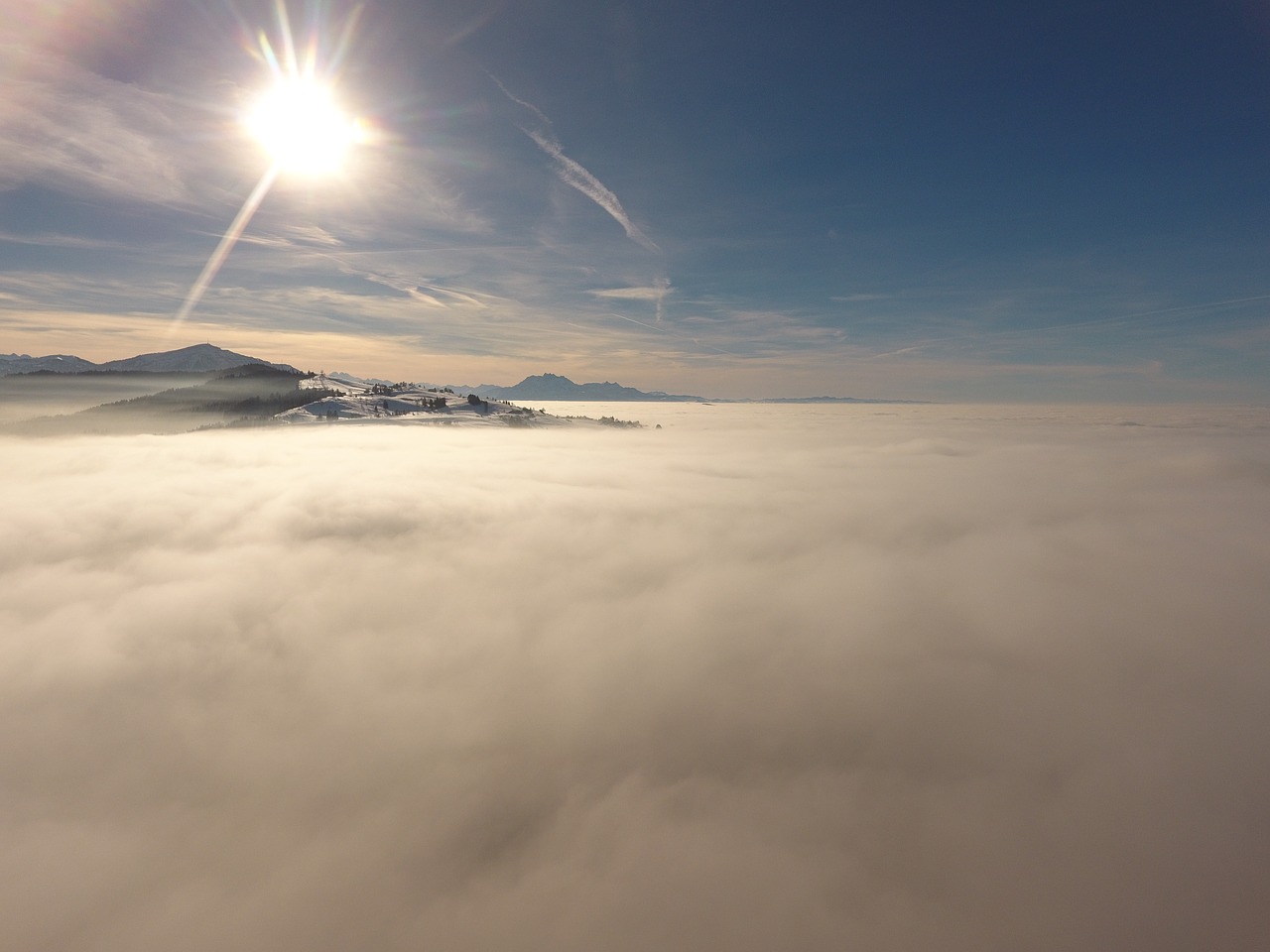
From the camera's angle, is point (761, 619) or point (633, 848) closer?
point (633, 848)

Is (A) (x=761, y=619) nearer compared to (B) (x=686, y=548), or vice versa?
(A) (x=761, y=619)

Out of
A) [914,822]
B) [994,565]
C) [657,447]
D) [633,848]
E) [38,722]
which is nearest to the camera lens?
[633,848]

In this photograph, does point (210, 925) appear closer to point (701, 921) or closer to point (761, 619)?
point (701, 921)

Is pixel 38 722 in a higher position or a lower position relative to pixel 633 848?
lower

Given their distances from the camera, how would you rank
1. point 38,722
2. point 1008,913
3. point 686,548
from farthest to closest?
point 686,548 < point 38,722 < point 1008,913

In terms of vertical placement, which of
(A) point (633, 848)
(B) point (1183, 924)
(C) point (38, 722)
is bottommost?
(C) point (38, 722)

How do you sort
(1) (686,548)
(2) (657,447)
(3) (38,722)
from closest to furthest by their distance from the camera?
(3) (38,722) < (1) (686,548) < (2) (657,447)

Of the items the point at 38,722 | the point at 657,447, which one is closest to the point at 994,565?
the point at 38,722

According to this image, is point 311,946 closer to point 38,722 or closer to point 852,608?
point 38,722

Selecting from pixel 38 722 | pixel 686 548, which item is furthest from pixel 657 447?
pixel 38 722
